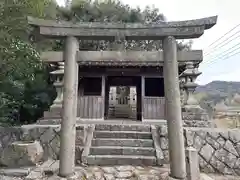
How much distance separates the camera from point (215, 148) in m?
5.97

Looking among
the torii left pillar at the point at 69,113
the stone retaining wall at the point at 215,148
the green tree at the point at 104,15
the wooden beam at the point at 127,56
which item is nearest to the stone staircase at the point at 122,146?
the stone retaining wall at the point at 215,148

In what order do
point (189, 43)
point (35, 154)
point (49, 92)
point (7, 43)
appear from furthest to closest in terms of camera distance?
point (189, 43)
point (49, 92)
point (7, 43)
point (35, 154)

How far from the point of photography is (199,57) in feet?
13.7

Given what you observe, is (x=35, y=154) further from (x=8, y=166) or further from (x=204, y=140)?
(x=204, y=140)

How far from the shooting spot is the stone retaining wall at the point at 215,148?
19.0ft

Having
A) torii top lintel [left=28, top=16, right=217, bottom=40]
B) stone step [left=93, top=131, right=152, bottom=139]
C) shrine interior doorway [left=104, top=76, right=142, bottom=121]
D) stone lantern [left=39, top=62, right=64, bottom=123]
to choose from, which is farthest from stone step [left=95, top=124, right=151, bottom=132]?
shrine interior doorway [left=104, top=76, right=142, bottom=121]

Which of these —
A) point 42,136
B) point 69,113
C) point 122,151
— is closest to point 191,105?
point 122,151

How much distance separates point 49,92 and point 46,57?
7112mm

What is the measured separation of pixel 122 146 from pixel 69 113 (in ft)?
8.09

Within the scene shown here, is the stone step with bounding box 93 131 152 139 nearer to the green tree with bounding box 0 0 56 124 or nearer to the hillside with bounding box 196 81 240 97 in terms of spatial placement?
the green tree with bounding box 0 0 56 124

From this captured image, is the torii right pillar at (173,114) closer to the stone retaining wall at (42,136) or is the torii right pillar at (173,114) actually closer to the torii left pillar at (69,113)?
the torii left pillar at (69,113)

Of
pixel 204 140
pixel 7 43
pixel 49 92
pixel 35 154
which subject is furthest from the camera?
pixel 49 92

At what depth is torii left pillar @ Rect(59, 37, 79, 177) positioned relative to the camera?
4027 millimetres

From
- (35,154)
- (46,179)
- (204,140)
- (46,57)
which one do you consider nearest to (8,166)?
(35,154)
